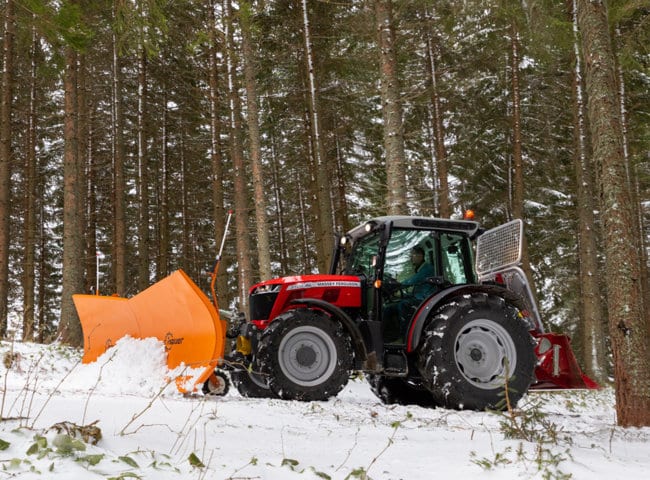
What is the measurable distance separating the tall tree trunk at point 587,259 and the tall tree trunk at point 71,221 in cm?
1048

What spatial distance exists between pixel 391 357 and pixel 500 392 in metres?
1.15

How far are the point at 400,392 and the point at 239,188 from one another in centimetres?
763

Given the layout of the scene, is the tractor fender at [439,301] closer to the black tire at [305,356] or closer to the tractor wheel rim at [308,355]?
the black tire at [305,356]

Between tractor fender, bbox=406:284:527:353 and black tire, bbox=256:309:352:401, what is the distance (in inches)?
27.3

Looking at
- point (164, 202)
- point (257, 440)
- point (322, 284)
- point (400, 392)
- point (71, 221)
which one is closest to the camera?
point (257, 440)

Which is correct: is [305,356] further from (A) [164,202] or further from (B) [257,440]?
(A) [164,202]

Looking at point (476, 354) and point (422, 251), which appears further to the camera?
point (422, 251)

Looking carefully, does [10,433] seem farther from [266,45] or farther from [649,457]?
[266,45]

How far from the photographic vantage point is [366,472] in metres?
2.95

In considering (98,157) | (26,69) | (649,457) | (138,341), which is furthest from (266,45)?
(649,457)

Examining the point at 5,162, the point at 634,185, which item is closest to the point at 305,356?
the point at 5,162

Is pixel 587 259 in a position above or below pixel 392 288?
above

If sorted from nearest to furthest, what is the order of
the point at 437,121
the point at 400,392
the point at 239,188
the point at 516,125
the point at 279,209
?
the point at 400,392
the point at 239,188
the point at 516,125
the point at 437,121
the point at 279,209

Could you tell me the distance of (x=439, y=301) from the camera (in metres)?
6.08
